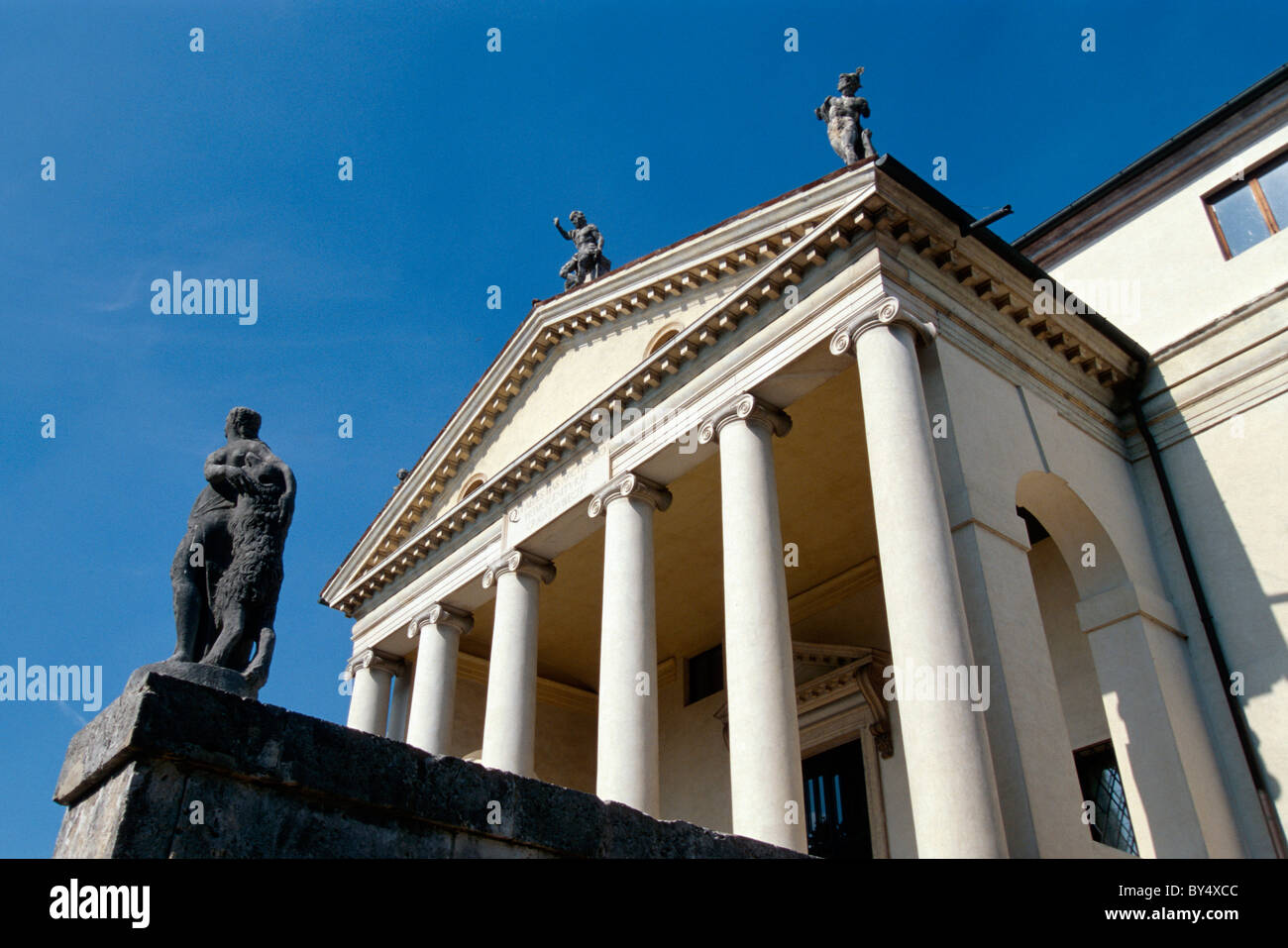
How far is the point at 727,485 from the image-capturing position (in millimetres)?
12328

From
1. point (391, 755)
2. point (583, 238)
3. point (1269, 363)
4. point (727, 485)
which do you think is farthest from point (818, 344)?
point (391, 755)

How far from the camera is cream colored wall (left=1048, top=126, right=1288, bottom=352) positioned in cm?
1493

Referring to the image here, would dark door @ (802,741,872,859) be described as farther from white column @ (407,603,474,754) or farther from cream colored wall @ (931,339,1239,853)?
white column @ (407,603,474,754)

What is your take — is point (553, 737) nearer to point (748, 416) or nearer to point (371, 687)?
point (371, 687)

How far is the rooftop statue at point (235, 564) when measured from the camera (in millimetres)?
5684

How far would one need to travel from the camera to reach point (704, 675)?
2059 centimetres

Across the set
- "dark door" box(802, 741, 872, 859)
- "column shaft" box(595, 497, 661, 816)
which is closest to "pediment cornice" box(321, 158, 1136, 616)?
"column shaft" box(595, 497, 661, 816)

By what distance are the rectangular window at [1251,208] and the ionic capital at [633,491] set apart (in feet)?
31.2

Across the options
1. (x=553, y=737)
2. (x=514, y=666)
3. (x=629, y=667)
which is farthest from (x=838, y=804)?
(x=629, y=667)

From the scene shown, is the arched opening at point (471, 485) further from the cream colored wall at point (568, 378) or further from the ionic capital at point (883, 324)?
the ionic capital at point (883, 324)

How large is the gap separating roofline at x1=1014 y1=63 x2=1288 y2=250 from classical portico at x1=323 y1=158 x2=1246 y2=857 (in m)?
4.32

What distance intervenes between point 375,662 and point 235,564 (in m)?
14.1

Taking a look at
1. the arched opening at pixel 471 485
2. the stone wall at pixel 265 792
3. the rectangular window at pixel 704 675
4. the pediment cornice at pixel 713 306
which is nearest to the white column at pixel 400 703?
the pediment cornice at pixel 713 306
